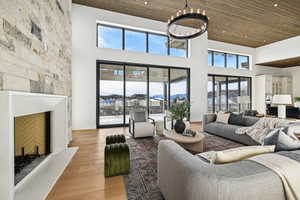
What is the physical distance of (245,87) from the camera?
752cm

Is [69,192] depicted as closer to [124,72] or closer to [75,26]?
[124,72]

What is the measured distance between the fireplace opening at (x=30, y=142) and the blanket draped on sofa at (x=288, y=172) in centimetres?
259

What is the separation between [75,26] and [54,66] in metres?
2.61

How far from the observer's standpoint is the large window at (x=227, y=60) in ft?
22.0

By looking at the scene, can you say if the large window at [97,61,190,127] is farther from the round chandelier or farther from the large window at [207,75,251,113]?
the round chandelier

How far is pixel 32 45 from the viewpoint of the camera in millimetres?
1720

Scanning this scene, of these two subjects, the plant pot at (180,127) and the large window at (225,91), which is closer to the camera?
the plant pot at (180,127)

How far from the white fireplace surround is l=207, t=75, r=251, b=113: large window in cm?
638

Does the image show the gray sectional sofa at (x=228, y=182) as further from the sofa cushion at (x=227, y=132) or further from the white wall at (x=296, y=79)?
the white wall at (x=296, y=79)

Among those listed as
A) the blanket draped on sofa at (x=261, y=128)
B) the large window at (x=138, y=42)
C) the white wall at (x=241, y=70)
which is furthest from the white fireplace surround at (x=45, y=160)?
the white wall at (x=241, y=70)

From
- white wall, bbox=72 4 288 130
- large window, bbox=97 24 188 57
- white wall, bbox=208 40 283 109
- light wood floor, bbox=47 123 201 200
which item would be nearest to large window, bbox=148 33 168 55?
large window, bbox=97 24 188 57

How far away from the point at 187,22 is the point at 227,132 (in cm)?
286

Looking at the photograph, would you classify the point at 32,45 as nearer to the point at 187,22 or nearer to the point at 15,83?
the point at 15,83

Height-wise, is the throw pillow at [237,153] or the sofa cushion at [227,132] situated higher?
the throw pillow at [237,153]
